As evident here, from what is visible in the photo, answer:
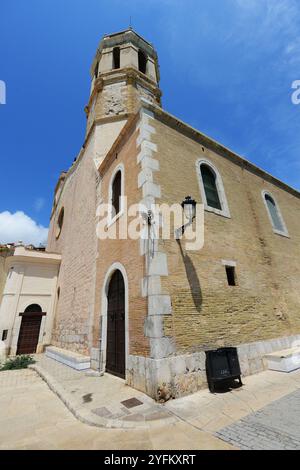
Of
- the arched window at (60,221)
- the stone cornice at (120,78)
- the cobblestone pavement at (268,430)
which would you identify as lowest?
the cobblestone pavement at (268,430)

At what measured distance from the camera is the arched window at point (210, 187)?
751 cm

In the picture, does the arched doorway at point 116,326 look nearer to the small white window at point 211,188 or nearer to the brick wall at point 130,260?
the brick wall at point 130,260

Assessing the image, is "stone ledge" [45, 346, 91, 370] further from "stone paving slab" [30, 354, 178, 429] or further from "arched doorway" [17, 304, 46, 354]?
"arched doorway" [17, 304, 46, 354]

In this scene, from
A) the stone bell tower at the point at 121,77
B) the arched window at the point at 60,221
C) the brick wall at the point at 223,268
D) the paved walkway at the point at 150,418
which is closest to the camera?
the paved walkway at the point at 150,418

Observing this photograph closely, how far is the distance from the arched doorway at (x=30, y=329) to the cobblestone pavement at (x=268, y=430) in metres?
11.9

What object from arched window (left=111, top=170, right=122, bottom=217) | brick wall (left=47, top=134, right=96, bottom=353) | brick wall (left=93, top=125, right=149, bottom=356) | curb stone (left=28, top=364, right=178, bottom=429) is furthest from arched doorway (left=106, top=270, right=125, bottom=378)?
arched window (left=111, top=170, right=122, bottom=217)

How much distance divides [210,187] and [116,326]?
542 cm

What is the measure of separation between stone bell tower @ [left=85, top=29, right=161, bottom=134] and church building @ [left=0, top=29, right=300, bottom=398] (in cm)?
9

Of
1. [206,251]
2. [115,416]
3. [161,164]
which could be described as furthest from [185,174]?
[115,416]

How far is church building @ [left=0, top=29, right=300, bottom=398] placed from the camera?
15.9ft

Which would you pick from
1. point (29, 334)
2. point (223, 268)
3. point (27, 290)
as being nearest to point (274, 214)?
point (223, 268)

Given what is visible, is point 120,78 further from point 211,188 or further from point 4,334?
point 4,334

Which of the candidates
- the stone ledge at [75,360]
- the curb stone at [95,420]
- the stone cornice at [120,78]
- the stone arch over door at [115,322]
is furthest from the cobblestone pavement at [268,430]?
the stone cornice at [120,78]

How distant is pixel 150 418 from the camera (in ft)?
11.0
